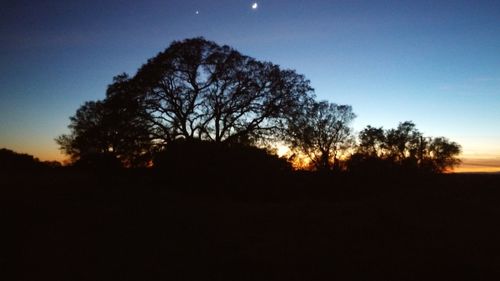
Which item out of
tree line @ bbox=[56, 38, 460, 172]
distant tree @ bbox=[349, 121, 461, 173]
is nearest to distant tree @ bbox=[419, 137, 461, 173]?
distant tree @ bbox=[349, 121, 461, 173]

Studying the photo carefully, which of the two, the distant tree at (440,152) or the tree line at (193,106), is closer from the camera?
the tree line at (193,106)

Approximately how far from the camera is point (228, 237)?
1076 cm

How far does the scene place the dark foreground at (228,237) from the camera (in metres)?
8.14

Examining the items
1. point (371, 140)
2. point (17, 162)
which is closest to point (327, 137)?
point (371, 140)

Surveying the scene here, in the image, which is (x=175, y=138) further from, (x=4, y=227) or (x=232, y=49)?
(x=4, y=227)

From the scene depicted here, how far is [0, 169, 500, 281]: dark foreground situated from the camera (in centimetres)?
814

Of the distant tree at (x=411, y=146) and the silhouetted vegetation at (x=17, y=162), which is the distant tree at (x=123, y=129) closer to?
the silhouetted vegetation at (x=17, y=162)

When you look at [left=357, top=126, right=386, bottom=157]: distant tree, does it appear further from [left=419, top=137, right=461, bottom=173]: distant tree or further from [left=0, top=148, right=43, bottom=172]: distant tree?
[left=0, top=148, right=43, bottom=172]: distant tree

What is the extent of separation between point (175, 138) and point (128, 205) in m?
12.1

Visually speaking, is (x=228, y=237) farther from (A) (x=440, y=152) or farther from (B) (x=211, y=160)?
(A) (x=440, y=152)

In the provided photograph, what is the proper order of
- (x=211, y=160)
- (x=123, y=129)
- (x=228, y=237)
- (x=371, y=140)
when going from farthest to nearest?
1. (x=371, y=140)
2. (x=123, y=129)
3. (x=211, y=160)
4. (x=228, y=237)

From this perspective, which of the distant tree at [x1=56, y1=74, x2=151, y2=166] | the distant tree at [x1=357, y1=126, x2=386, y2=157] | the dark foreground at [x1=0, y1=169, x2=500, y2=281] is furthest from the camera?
the distant tree at [x1=357, y1=126, x2=386, y2=157]

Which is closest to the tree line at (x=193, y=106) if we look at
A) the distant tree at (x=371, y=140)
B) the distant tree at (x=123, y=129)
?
the distant tree at (x=123, y=129)

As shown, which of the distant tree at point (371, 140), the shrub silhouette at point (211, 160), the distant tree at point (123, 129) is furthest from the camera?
the distant tree at point (371, 140)
